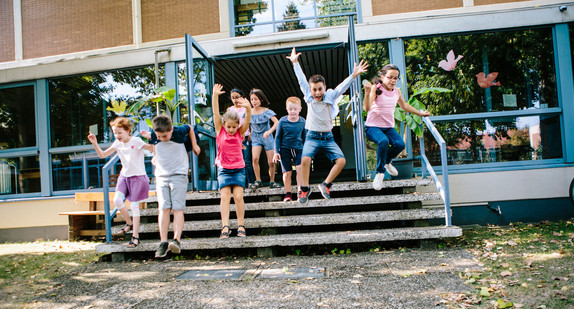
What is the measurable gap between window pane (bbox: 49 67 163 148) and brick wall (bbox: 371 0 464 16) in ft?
15.0

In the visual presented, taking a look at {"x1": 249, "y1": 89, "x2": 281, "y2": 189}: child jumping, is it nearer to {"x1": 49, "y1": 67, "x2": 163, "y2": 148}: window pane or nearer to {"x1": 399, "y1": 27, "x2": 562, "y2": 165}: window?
{"x1": 399, "y1": 27, "x2": 562, "y2": 165}: window

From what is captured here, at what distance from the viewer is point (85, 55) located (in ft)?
24.7

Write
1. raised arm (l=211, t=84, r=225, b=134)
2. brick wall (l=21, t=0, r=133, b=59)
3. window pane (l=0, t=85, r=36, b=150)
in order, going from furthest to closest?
window pane (l=0, t=85, r=36, b=150) → brick wall (l=21, t=0, r=133, b=59) → raised arm (l=211, t=84, r=225, b=134)

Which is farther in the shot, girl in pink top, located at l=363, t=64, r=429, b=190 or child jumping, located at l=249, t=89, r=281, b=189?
child jumping, located at l=249, t=89, r=281, b=189

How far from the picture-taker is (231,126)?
4211mm

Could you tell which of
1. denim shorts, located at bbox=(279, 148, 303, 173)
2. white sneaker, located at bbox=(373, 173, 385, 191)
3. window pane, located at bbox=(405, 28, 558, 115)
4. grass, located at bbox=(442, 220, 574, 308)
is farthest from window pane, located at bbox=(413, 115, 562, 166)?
denim shorts, located at bbox=(279, 148, 303, 173)

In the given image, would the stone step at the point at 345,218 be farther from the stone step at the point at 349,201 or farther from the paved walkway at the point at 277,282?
the paved walkway at the point at 277,282

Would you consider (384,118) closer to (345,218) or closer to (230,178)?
(345,218)

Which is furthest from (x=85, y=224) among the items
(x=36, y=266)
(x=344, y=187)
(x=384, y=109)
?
(x=384, y=109)

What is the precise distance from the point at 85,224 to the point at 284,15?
18.1 ft

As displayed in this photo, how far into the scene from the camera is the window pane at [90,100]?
7.45 metres

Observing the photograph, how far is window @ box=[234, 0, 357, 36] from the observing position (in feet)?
23.7

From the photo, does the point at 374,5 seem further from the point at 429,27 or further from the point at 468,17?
the point at 468,17

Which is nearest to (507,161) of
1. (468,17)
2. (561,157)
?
(561,157)
